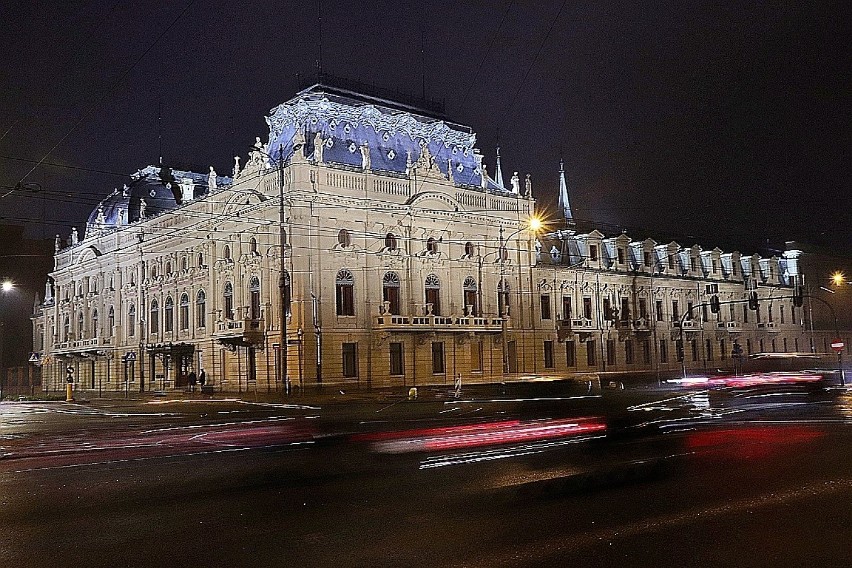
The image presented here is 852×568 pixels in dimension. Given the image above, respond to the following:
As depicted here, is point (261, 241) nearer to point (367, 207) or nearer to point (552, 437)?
point (367, 207)

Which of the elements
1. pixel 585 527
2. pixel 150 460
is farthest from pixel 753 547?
pixel 150 460

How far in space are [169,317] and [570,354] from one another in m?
29.5

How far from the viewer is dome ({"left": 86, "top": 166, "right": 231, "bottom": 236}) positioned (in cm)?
6328

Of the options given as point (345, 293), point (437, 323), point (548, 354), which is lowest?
point (548, 354)

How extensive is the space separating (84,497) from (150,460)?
14.5ft

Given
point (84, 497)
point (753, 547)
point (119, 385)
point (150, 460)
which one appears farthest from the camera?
point (119, 385)

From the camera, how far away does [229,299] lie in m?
51.6

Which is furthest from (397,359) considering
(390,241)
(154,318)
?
(154,318)

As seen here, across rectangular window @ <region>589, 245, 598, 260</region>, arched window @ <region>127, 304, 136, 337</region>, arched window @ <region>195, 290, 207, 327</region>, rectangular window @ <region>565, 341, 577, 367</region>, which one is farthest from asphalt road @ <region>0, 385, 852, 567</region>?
arched window @ <region>127, 304, 136, 337</region>

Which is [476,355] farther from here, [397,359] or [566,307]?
[566,307]

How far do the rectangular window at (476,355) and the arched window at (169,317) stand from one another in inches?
856

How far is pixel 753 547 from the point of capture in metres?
8.05

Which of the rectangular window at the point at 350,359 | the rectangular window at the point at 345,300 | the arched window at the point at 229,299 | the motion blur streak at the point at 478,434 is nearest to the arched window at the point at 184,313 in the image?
the arched window at the point at 229,299

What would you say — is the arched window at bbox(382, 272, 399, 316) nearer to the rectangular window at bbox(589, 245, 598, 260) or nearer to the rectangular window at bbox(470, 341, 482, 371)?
the rectangular window at bbox(470, 341, 482, 371)
